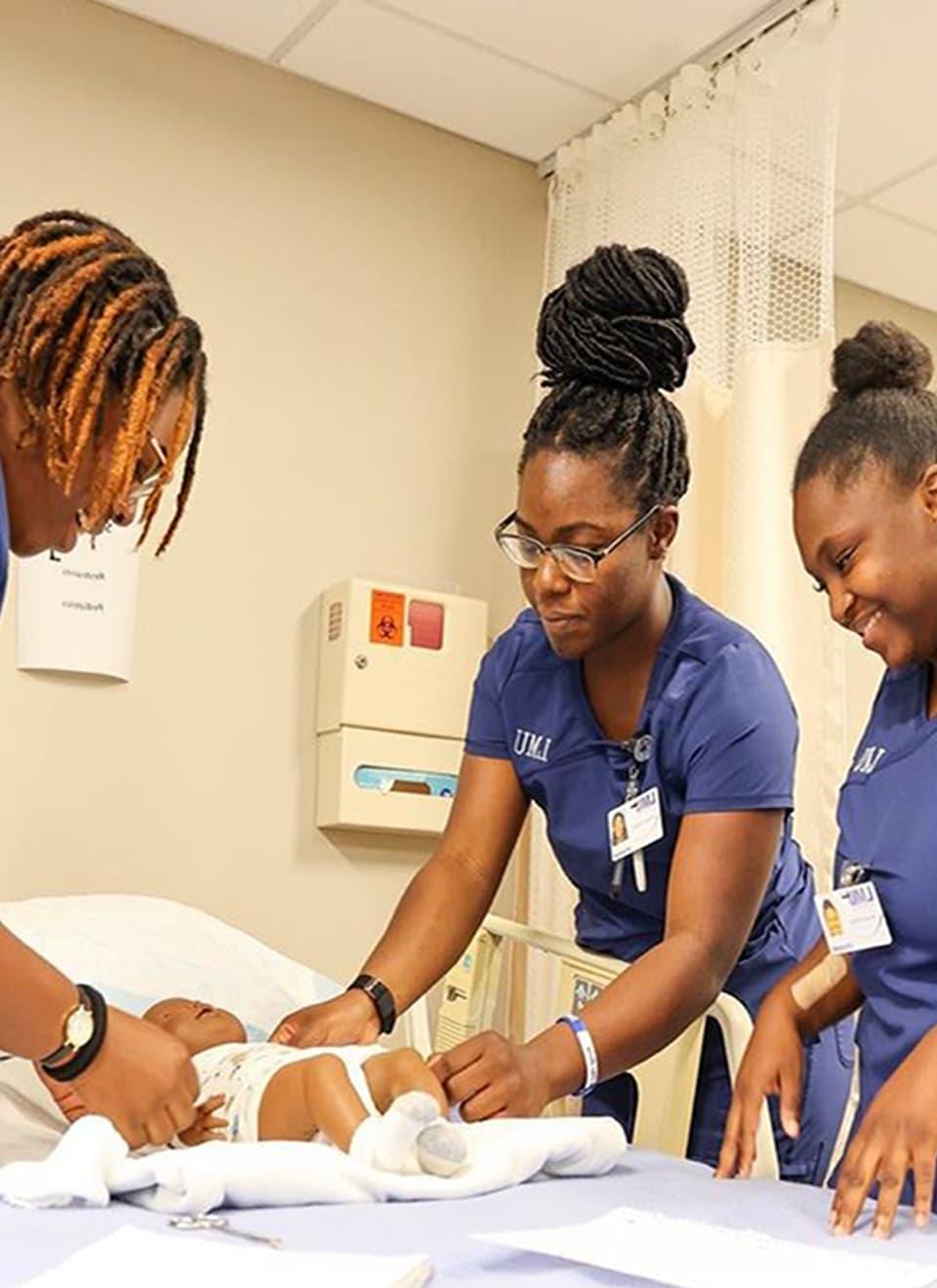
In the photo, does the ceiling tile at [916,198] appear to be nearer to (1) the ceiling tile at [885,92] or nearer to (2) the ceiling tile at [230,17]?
(1) the ceiling tile at [885,92]

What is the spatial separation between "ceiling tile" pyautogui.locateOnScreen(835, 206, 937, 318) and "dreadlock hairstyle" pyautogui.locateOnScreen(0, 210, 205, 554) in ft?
8.28

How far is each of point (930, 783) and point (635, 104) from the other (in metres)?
2.05

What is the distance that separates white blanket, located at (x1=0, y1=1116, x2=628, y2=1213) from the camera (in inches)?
44.5

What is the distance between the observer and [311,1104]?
148 centimetres

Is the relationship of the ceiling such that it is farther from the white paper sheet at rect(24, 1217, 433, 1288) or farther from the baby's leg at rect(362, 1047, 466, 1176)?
the white paper sheet at rect(24, 1217, 433, 1288)

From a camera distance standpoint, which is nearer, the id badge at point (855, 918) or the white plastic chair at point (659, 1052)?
the id badge at point (855, 918)

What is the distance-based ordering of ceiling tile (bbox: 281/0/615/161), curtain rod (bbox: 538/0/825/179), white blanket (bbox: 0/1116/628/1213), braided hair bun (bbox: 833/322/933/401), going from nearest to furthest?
1. white blanket (bbox: 0/1116/628/1213)
2. braided hair bun (bbox: 833/322/933/401)
3. curtain rod (bbox: 538/0/825/179)
4. ceiling tile (bbox: 281/0/615/161)

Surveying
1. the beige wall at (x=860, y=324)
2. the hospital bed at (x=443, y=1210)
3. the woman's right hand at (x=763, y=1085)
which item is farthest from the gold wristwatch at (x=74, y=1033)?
the beige wall at (x=860, y=324)

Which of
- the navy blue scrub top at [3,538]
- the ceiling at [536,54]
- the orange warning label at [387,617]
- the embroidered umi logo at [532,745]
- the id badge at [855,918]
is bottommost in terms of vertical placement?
the id badge at [855,918]

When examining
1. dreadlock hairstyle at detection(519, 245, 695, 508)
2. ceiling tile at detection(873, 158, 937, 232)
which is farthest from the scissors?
ceiling tile at detection(873, 158, 937, 232)

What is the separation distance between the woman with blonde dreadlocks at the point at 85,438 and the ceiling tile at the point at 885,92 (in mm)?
1875

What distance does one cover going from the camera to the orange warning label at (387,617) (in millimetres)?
2902

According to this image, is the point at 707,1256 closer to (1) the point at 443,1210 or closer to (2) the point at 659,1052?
(1) the point at 443,1210

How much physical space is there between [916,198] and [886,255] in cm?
29
